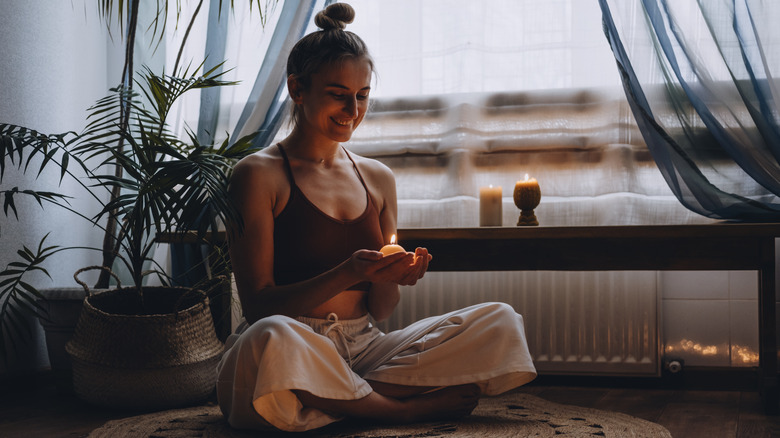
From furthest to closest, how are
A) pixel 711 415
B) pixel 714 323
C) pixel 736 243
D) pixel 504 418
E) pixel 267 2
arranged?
pixel 267 2
pixel 714 323
pixel 736 243
pixel 711 415
pixel 504 418

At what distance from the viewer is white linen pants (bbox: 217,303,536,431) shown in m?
1.32

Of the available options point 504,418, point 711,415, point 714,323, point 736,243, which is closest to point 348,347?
point 504,418

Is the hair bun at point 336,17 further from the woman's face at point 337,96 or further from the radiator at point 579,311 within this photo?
the radiator at point 579,311

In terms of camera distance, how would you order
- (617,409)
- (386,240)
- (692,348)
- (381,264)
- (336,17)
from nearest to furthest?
1. (381,264)
2. (336,17)
3. (386,240)
4. (617,409)
5. (692,348)

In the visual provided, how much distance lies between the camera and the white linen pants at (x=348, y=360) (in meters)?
1.32

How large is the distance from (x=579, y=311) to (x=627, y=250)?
0.34 meters

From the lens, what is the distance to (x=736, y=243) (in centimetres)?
193

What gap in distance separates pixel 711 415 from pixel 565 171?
0.85 meters

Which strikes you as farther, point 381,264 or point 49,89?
point 49,89

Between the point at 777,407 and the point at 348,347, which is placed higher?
the point at 348,347

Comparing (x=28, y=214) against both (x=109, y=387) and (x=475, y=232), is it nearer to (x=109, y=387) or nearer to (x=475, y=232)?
(x=109, y=387)

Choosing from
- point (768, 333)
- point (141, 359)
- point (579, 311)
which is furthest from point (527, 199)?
point (141, 359)

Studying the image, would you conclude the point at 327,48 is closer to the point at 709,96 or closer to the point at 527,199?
the point at 527,199

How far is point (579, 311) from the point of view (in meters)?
2.26
